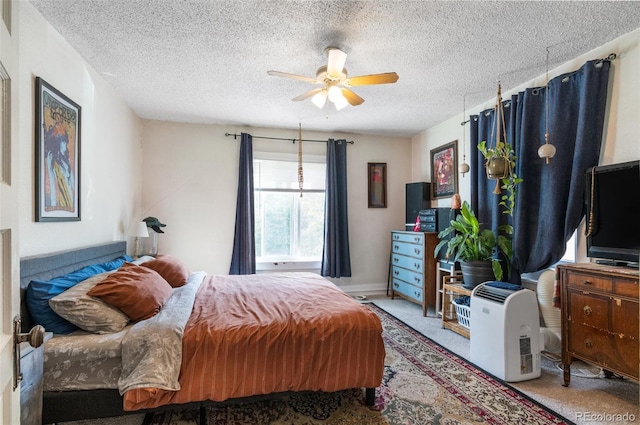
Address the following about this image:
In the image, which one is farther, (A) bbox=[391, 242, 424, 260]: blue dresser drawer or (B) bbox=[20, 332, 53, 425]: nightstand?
(A) bbox=[391, 242, 424, 260]: blue dresser drawer

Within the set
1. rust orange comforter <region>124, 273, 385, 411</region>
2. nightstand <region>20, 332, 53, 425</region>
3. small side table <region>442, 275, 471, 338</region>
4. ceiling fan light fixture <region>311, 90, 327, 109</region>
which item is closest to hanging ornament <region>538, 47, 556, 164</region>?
small side table <region>442, 275, 471, 338</region>

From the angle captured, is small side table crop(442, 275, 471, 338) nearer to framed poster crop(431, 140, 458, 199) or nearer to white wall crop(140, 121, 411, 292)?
framed poster crop(431, 140, 458, 199)

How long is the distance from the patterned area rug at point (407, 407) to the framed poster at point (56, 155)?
1614 mm

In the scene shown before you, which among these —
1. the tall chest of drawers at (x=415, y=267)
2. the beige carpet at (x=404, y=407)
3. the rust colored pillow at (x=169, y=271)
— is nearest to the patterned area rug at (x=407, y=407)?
the beige carpet at (x=404, y=407)

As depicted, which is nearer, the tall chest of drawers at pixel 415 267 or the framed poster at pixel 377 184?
the tall chest of drawers at pixel 415 267

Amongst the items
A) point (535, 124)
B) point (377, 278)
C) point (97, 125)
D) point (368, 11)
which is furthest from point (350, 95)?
point (377, 278)

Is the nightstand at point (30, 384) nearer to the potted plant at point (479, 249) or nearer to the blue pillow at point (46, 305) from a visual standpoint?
the blue pillow at point (46, 305)

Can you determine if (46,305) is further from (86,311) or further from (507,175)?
(507,175)

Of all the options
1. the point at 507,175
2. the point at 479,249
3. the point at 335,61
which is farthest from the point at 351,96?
the point at 479,249

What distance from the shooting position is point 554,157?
111 inches

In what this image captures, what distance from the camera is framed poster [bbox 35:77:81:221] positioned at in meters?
2.13

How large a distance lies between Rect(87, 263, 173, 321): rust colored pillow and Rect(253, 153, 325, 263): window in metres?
2.63

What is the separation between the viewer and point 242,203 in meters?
4.58

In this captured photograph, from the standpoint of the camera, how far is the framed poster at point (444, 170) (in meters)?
4.35
